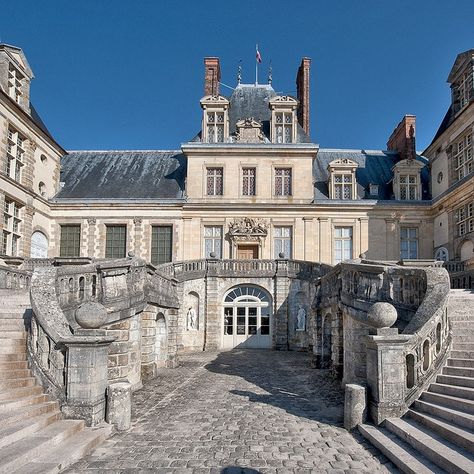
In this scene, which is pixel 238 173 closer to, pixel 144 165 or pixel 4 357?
pixel 144 165

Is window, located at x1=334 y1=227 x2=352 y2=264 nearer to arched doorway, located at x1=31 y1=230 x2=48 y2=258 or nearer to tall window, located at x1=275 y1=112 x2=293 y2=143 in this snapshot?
tall window, located at x1=275 y1=112 x2=293 y2=143

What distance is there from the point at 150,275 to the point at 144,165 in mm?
15875

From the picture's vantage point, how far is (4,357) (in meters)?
7.07

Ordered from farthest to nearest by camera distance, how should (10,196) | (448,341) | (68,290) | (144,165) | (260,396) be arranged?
1. (144,165)
2. (10,196)
3. (260,396)
4. (68,290)
5. (448,341)

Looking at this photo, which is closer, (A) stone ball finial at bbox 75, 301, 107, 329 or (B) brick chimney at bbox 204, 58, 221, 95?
(A) stone ball finial at bbox 75, 301, 107, 329

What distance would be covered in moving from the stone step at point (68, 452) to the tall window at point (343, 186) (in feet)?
65.4

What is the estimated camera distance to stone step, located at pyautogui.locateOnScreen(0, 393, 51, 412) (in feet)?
19.9

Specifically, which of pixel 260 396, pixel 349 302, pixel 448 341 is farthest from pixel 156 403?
pixel 448 341

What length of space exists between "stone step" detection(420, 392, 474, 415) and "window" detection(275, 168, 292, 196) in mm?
18007

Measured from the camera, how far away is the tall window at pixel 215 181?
24.3 meters

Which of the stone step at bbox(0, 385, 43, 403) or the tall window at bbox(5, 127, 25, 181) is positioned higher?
the tall window at bbox(5, 127, 25, 181)

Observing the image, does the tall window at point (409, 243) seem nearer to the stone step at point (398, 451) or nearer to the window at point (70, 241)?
the window at point (70, 241)

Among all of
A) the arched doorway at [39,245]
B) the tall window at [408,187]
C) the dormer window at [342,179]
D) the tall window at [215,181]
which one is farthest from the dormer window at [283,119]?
the arched doorway at [39,245]

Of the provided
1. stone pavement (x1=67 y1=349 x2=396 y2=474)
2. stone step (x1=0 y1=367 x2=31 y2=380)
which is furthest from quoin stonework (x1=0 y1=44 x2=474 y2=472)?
stone pavement (x1=67 y1=349 x2=396 y2=474)
